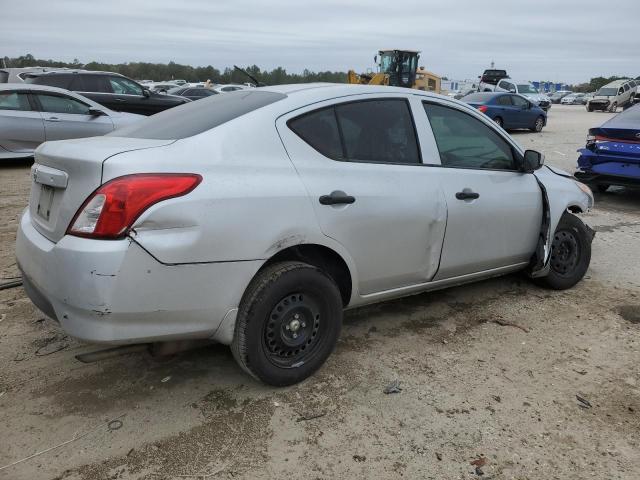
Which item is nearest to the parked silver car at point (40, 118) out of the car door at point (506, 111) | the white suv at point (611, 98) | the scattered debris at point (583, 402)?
the scattered debris at point (583, 402)

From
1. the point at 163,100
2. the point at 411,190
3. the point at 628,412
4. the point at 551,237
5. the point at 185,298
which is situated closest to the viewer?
the point at 185,298

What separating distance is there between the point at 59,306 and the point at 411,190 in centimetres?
208

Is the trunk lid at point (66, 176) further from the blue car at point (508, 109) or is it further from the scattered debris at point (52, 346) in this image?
the blue car at point (508, 109)

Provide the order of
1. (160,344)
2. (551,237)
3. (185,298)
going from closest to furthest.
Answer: (185,298)
(160,344)
(551,237)

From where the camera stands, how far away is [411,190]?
3.32 meters

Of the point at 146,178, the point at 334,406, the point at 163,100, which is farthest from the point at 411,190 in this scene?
the point at 163,100

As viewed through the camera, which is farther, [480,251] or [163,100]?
[163,100]

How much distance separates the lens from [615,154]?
7.76 metres

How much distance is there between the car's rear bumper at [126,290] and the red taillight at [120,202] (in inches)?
2.3

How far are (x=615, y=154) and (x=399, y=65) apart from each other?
19452 mm

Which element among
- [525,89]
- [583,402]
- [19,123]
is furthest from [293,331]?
[525,89]

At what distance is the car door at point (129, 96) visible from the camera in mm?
12531

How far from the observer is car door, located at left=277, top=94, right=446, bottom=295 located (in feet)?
9.66

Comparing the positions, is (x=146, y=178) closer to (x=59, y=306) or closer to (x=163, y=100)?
(x=59, y=306)
